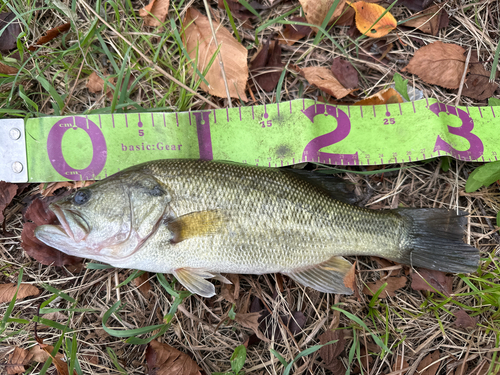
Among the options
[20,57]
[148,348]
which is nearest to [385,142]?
[148,348]

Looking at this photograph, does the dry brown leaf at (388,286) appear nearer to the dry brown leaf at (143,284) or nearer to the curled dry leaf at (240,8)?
the dry brown leaf at (143,284)

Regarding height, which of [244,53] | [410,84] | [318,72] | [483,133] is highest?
[244,53]

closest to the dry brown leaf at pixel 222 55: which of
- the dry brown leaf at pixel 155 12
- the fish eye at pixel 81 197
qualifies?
the dry brown leaf at pixel 155 12

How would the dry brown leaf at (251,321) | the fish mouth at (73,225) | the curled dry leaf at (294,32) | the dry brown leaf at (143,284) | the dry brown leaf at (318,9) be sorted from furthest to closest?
the curled dry leaf at (294,32) → the dry brown leaf at (318,9) → the dry brown leaf at (143,284) → the dry brown leaf at (251,321) → the fish mouth at (73,225)

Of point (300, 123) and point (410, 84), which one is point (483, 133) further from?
point (300, 123)

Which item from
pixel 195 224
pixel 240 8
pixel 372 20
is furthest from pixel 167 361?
pixel 372 20

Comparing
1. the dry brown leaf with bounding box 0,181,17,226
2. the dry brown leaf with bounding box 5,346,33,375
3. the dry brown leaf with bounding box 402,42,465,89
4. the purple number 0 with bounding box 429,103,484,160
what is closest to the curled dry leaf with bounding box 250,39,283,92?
the dry brown leaf with bounding box 402,42,465,89
